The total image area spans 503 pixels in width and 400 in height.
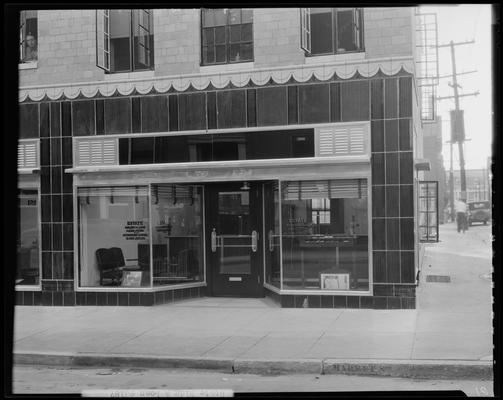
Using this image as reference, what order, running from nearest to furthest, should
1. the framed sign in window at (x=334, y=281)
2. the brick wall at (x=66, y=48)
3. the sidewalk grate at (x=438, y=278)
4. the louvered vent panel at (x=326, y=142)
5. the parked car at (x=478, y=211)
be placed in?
the louvered vent panel at (x=326, y=142) < the framed sign in window at (x=334, y=281) < the brick wall at (x=66, y=48) < the sidewalk grate at (x=438, y=278) < the parked car at (x=478, y=211)

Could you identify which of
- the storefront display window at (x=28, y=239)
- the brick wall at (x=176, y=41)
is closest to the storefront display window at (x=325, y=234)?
the brick wall at (x=176, y=41)

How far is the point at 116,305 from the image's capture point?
11.8 metres

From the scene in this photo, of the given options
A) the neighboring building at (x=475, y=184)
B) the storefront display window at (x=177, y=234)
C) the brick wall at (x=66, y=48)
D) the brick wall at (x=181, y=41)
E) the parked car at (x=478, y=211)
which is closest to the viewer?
the brick wall at (x=181, y=41)

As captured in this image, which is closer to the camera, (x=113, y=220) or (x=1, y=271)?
(x=1, y=271)

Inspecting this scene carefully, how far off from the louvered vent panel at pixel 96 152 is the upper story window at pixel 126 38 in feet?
4.58

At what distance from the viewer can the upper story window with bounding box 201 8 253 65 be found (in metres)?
11.3

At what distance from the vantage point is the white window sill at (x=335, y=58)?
10.7 meters

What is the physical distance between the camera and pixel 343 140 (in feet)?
35.3

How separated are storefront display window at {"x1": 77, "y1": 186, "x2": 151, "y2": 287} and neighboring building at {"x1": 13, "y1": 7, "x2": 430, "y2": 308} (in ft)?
0.09

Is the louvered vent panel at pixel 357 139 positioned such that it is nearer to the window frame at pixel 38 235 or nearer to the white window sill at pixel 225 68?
the white window sill at pixel 225 68

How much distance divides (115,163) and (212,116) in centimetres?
213

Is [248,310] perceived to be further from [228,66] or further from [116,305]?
[228,66]

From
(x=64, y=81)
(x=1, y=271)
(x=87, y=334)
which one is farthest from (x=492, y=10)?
(x=64, y=81)

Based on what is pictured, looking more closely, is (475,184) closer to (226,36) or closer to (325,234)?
(325,234)
